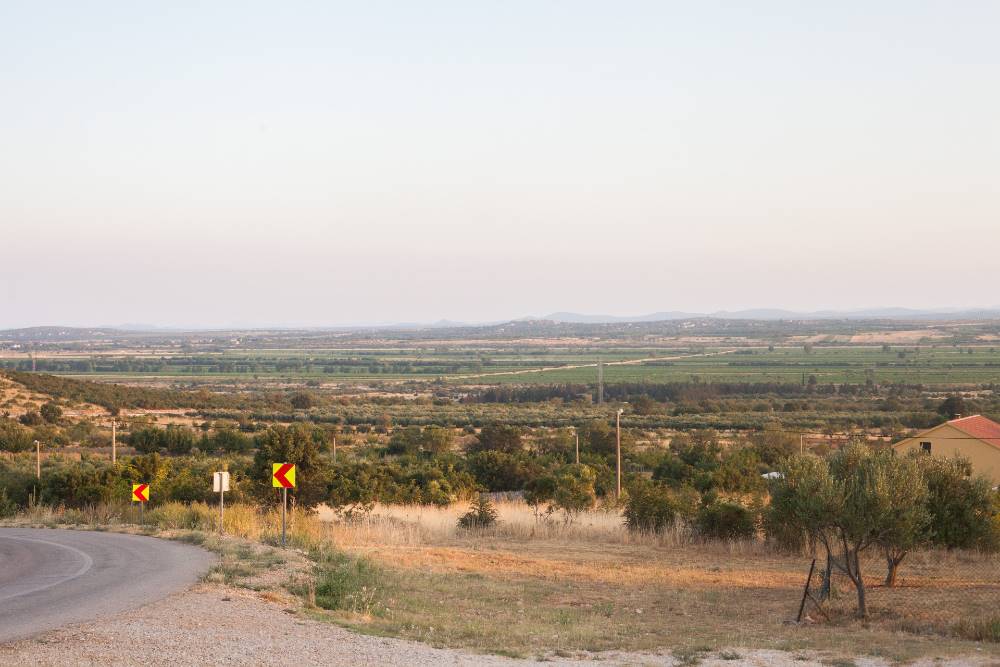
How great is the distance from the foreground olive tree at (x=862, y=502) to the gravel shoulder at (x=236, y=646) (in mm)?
4780

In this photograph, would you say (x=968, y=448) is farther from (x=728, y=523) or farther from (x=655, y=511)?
(x=728, y=523)

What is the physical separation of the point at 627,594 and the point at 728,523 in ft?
26.3

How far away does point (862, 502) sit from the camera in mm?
18812

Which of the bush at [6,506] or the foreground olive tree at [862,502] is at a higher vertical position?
the foreground olive tree at [862,502]

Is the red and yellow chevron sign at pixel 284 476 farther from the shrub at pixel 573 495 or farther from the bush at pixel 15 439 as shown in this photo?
the bush at pixel 15 439

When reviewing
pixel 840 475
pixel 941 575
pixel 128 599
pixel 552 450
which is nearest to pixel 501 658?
pixel 128 599

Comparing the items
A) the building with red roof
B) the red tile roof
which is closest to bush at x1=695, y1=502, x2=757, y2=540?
the building with red roof

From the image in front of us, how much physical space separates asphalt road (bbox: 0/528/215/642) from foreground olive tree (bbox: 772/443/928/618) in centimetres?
1081

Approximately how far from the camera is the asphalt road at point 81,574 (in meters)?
14.3

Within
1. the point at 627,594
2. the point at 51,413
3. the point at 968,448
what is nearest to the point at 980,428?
the point at 968,448

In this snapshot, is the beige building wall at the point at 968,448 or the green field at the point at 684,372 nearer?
the beige building wall at the point at 968,448

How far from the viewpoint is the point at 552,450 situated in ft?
196

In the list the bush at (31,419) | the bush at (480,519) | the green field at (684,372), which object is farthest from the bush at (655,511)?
the green field at (684,372)

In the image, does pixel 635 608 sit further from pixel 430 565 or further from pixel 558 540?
pixel 558 540
